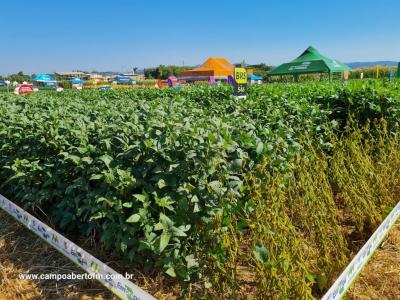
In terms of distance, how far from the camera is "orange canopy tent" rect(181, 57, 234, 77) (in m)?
41.1

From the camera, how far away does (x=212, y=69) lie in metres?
41.4

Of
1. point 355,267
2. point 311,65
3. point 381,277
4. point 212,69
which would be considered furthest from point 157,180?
point 212,69

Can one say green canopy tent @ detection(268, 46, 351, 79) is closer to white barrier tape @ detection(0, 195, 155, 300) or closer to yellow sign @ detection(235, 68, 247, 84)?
yellow sign @ detection(235, 68, 247, 84)

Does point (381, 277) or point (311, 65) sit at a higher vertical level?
point (311, 65)

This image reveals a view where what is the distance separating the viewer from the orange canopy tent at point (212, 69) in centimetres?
4112

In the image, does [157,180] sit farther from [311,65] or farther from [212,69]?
[212,69]

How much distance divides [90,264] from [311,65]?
2063cm

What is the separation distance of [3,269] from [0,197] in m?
1.10

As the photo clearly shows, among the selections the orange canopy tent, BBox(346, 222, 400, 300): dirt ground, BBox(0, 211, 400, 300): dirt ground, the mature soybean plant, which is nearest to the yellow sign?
the mature soybean plant

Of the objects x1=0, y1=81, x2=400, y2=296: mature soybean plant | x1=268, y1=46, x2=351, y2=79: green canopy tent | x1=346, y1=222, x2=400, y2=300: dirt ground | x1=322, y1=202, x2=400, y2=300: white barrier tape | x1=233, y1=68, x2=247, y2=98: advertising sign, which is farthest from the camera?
x1=268, y1=46, x2=351, y2=79: green canopy tent

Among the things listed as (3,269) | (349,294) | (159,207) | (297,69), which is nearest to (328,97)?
(349,294)

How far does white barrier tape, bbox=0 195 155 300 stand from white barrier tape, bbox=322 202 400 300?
0.97 m

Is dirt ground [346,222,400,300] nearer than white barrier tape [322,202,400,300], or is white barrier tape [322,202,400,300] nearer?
white barrier tape [322,202,400,300]

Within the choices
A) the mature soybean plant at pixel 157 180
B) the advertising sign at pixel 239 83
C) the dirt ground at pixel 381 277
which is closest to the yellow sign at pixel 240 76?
the advertising sign at pixel 239 83
